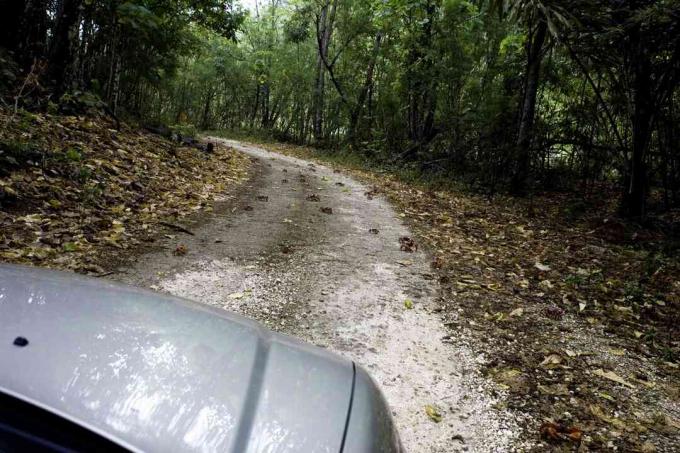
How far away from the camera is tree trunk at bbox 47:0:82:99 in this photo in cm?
838

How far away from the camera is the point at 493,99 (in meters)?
12.2

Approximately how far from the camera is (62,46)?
866cm

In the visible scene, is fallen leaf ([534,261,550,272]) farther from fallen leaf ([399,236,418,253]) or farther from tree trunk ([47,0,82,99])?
tree trunk ([47,0,82,99])

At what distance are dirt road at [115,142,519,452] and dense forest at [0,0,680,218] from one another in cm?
400

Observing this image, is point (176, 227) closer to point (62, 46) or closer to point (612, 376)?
point (612, 376)

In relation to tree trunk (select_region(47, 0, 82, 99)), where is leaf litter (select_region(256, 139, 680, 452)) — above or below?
below

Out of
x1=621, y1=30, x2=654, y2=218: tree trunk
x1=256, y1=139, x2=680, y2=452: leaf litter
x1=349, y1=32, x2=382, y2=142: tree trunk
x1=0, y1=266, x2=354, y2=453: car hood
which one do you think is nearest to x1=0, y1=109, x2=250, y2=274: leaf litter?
x1=0, y1=266, x2=354, y2=453: car hood

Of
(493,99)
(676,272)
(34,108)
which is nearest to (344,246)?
(676,272)

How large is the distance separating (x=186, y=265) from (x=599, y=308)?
4.18 m

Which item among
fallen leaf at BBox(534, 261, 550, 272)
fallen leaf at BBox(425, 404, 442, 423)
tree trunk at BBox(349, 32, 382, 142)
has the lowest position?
fallen leaf at BBox(425, 404, 442, 423)

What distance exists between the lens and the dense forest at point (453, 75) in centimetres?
750

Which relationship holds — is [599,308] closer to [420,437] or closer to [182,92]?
[420,437]

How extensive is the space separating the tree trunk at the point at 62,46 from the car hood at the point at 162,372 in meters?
8.69

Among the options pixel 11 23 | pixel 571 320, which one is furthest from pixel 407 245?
pixel 11 23
